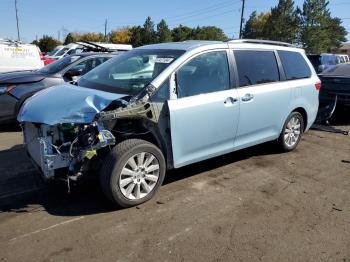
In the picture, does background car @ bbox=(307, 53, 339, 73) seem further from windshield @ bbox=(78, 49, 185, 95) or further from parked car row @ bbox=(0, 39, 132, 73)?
windshield @ bbox=(78, 49, 185, 95)

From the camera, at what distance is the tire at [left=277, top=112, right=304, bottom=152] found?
6.00 metres

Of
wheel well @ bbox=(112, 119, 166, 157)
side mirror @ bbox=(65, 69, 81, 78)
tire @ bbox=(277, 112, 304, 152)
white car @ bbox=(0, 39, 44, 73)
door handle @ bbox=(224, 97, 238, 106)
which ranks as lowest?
tire @ bbox=(277, 112, 304, 152)

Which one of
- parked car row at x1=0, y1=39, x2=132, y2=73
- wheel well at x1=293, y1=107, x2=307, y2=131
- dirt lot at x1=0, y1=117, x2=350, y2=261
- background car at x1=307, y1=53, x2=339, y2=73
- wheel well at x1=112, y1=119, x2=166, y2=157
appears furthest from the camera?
background car at x1=307, y1=53, x2=339, y2=73

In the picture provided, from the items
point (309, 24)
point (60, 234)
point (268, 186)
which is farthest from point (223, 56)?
point (309, 24)

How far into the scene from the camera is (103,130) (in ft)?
12.7

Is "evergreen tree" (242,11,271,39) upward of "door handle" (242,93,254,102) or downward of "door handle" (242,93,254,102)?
upward

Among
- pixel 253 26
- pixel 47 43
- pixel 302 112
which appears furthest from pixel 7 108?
pixel 253 26

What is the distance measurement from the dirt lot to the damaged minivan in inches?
14.3

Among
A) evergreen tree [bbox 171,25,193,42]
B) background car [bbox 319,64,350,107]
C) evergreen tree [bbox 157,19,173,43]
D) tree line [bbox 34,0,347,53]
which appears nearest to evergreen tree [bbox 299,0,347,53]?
tree line [bbox 34,0,347,53]

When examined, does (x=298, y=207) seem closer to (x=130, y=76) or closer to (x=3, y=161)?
(x=130, y=76)

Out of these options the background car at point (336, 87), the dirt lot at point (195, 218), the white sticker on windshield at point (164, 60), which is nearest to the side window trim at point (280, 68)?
the dirt lot at point (195, 218)

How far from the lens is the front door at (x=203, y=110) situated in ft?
14.2

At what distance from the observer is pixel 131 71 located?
4.78 m

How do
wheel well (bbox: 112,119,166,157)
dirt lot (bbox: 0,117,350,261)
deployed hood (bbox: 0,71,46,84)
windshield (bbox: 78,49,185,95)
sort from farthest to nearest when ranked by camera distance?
deployed hood (bbox: 0,71,46,84), windshield (bbox: 78,49,185,95), wheel well (bbox: 112,119,166,157), dirt lot (bbox: 0,117,350,261)
